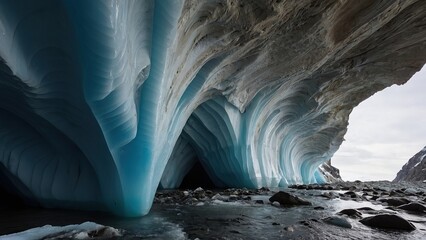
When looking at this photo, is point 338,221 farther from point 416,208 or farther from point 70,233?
point 70,233

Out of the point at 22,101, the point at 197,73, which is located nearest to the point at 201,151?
the point at 197,73

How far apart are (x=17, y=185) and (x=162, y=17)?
3.80 m

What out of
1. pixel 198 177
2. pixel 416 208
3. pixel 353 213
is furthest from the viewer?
pixel 198 177

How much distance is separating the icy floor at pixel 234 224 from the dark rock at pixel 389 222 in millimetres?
107

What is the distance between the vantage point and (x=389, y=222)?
376 centimetres

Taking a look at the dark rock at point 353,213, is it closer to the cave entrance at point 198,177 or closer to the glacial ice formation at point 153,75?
the glacial ice formation at point 153,75

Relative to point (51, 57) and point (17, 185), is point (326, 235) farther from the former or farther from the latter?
point (17, 185)

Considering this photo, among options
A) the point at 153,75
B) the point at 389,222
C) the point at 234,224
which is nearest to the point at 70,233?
the point at 234,224

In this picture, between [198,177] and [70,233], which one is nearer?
[70,233]

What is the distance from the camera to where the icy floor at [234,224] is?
3.23 m

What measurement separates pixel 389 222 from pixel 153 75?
3.45 meters

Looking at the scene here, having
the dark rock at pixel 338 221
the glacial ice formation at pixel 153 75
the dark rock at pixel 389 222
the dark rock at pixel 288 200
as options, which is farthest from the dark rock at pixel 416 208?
the glacial ice formation at pixel 153 75

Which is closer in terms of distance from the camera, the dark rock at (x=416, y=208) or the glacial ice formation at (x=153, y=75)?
the glacial ice formation at (x=153, y=75)

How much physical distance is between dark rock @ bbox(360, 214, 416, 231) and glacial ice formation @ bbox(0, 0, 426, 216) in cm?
291
